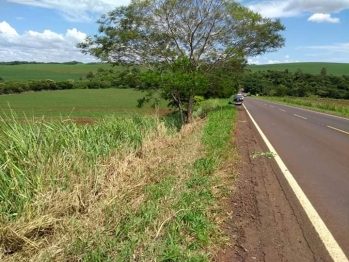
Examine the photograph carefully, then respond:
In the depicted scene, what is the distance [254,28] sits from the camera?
20.8 m

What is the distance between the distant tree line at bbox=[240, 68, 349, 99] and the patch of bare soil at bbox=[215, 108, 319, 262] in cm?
6644

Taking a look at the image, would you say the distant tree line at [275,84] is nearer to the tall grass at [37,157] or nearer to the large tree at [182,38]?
the large tree at [182,38]

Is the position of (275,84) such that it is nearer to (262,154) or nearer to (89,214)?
Answer: (262,154)

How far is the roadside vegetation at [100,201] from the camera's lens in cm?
310

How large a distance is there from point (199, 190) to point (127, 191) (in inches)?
44.5

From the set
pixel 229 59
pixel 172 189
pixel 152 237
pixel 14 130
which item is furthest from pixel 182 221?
pixel 229 59

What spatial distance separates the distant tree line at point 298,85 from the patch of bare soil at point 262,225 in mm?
66443

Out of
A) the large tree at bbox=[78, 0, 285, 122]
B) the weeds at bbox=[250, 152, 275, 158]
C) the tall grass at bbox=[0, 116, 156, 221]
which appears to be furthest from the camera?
the large tree at bbox=[78, 0, 285, 122]

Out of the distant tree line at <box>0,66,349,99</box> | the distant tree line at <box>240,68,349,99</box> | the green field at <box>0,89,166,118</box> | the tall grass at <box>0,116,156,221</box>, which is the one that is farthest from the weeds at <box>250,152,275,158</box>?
the distant tree line at <box>240,68,349,99</box>

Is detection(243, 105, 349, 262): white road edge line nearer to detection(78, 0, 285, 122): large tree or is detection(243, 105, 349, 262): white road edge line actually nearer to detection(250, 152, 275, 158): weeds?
detection(250, 152, 275, 158): weeds

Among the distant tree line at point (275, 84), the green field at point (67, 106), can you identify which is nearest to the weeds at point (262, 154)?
the green field at point (67, 106)

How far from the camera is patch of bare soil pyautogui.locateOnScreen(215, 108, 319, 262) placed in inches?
128

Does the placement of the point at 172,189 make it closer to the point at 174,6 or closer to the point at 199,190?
the point at 199,190

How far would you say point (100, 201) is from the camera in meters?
4.11
